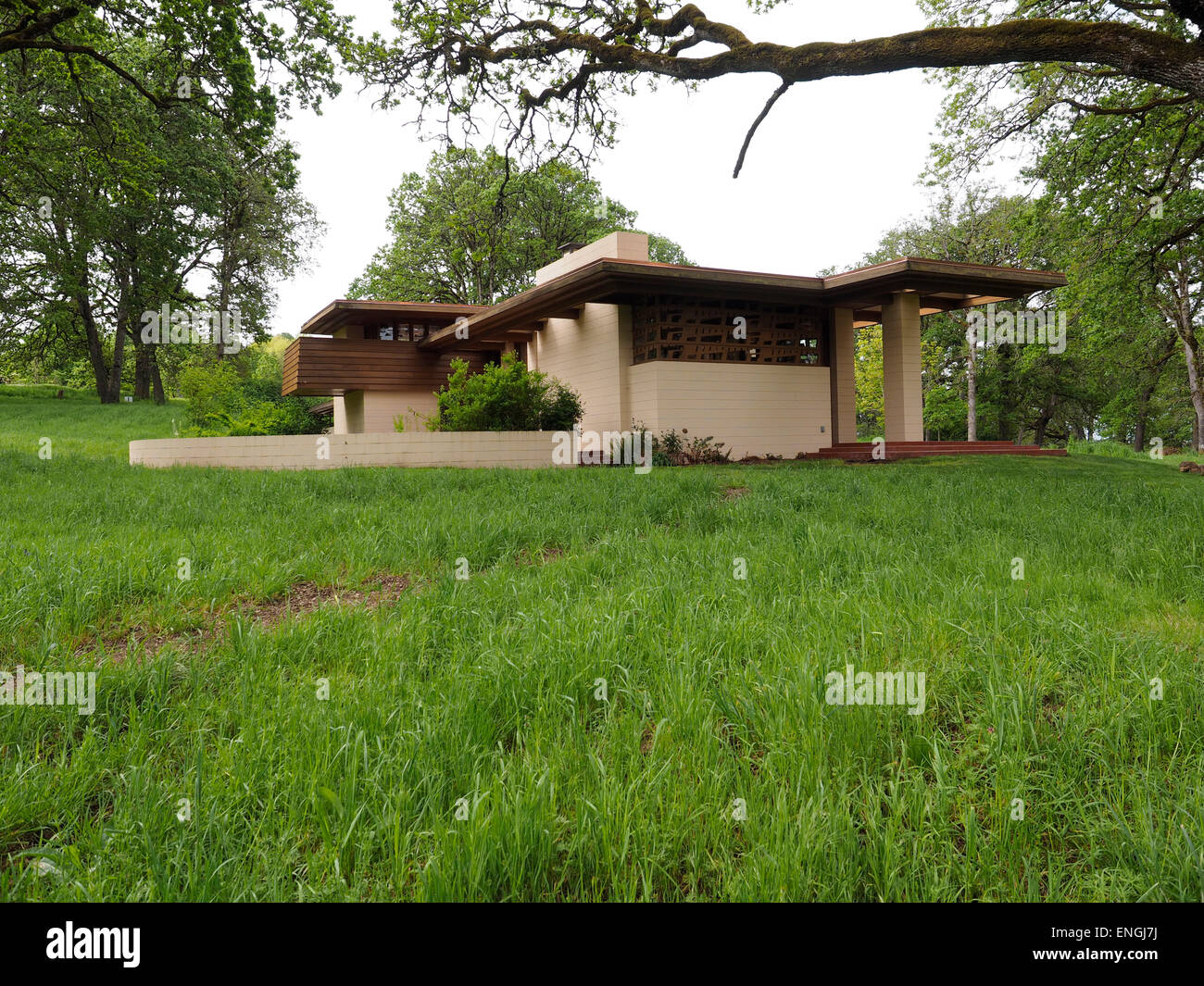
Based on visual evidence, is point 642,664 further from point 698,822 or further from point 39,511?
point 39,511

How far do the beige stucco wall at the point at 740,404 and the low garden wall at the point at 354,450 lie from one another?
2.97 metres

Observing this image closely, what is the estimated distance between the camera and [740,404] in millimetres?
16984

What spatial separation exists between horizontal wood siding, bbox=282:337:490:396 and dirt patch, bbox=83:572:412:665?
18.2 metres

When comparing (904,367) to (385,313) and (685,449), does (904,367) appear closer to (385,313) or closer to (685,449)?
(685,449)

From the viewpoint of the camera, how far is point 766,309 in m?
17.5

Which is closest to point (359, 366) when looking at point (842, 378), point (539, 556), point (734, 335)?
point (734, 335)

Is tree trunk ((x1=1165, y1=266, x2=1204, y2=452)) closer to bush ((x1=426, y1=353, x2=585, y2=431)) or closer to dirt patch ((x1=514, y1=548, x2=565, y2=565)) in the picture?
bush ((x1=426, y1=353, x2=585, y2=431))

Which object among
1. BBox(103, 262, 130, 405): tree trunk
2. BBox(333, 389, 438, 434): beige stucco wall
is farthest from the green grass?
BBox(103, 262, 130, 405): tree trunk

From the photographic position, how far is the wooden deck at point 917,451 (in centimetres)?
1606

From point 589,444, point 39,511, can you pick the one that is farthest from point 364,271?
point 39,511

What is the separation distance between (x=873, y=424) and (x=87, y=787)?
52.9 meters

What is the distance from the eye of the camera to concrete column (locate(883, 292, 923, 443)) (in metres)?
17.5

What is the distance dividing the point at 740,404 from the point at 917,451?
4562mm
